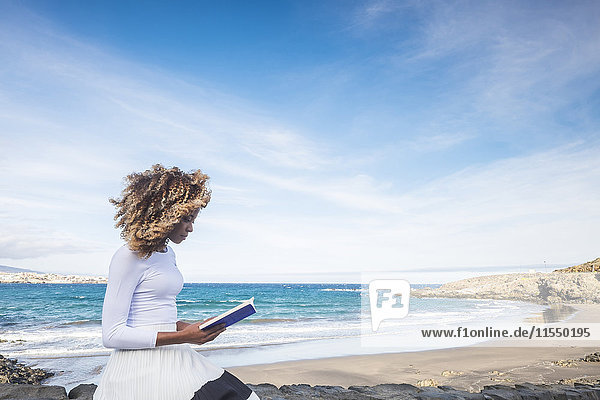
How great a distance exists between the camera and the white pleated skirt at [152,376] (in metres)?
1.62

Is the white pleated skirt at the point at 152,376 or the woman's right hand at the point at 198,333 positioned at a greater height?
the woman's right hand at the point at 198,333

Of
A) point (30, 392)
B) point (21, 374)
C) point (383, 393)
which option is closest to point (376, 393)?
point (383, 393)

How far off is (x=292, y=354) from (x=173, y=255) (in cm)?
1016

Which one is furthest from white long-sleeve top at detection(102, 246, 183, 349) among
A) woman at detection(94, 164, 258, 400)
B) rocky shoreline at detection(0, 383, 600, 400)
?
rocky shoreline at detection(0, 383, 600, 400)

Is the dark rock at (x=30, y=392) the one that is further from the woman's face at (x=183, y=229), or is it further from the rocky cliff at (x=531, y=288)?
the rocky cliff at (x=531, y=288)

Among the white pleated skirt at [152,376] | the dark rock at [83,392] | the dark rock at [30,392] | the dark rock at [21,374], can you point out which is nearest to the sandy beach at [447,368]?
the dark rock at [21,374]

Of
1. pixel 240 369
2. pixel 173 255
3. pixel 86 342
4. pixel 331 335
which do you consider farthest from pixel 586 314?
pixel 173 255

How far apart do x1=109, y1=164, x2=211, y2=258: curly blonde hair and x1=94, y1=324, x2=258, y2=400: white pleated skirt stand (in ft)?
1.05

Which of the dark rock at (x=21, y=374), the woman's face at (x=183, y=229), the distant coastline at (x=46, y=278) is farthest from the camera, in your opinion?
the distant coastline at (x=46, y=278)

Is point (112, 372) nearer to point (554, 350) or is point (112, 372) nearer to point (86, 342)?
point (554, 350)

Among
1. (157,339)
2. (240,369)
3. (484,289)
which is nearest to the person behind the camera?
(157,339)

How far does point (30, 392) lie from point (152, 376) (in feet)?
11.6

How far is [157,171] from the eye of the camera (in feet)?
5.78

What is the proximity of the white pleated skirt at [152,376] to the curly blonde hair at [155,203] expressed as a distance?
12.6 inches
